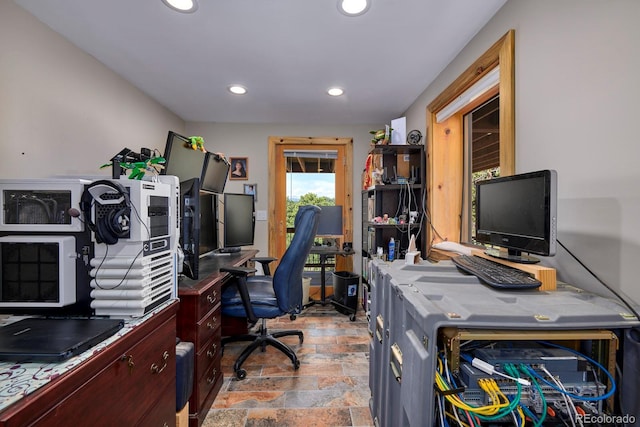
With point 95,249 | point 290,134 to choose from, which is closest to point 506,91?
point 95,249

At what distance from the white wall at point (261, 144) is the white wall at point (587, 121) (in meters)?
2.25

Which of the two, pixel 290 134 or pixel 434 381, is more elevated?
pixel 290 134

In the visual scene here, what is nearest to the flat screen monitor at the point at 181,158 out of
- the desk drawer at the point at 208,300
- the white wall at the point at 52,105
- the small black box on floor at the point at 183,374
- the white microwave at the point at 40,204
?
the white wall at the point at 52,105

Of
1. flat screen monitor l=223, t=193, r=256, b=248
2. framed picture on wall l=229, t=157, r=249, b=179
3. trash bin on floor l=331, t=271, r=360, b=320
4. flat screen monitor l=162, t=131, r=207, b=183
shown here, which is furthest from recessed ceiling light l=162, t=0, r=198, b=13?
trash bin on floor l=331, t=271, r=360, b=320

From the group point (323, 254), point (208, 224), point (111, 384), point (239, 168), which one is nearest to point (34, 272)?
point (111, 384)

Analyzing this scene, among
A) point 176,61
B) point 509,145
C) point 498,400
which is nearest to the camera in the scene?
point 498,400

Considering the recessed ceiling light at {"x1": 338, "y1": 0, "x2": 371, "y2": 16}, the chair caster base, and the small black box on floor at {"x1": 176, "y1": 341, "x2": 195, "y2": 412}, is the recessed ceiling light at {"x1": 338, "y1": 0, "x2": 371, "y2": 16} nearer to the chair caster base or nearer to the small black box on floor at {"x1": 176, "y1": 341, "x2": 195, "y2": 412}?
the small black box on floor at {"x1": 176, "y1": 341, "x2": 195, "y2": 412}

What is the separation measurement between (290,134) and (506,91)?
2557 mm

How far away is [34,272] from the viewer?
97cm

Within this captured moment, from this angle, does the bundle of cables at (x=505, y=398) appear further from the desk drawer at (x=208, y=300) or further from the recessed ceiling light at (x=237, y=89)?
the recessed ceiling light at (x=237, y=89)

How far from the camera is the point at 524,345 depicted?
0.94 meters

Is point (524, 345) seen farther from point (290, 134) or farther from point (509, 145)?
point (290, 134)

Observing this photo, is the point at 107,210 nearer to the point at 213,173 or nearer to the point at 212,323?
the point at 212,323

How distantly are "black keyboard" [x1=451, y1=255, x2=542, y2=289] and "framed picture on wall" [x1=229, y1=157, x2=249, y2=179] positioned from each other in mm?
2904
